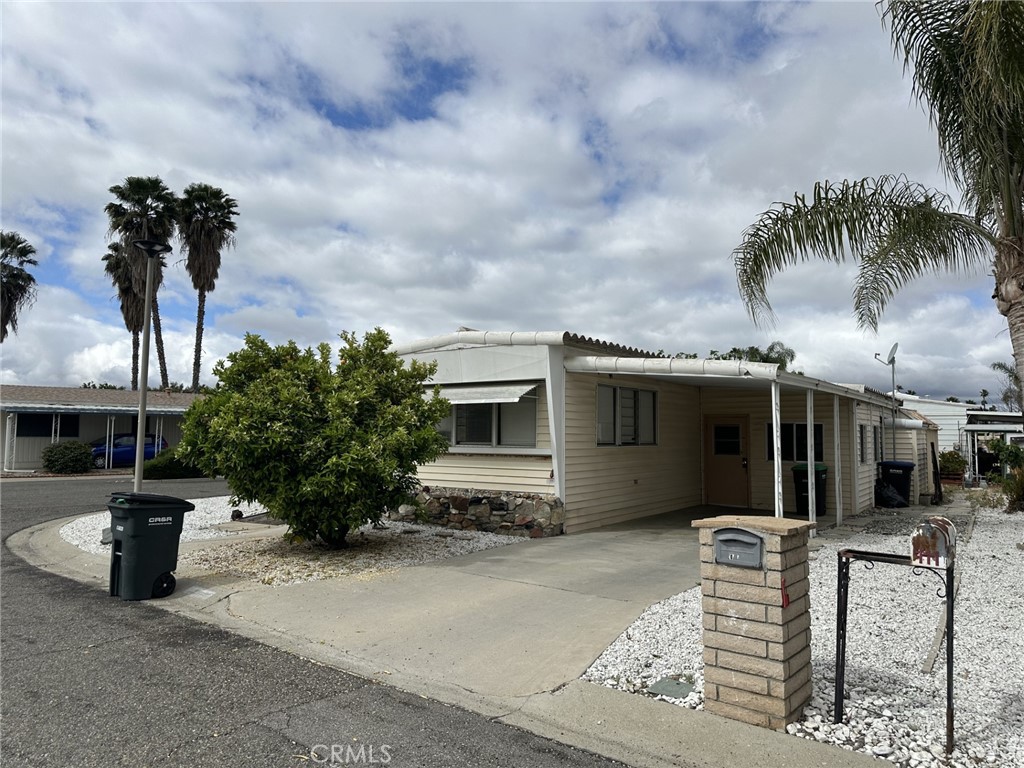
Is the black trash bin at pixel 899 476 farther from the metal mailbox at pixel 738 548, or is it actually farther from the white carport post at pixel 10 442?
the white carport post at pixel 10 442

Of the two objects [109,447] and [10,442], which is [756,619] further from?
[10,442]

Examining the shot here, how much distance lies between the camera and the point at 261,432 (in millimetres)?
7902

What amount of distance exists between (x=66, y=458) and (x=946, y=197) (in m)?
26.7

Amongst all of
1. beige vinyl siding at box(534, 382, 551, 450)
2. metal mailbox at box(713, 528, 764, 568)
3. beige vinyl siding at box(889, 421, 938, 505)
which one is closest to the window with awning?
beige vinyl siding at box(534, 382, 551, 450)

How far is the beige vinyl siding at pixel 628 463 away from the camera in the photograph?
10.5 metres

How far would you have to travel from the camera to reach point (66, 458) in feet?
78.9

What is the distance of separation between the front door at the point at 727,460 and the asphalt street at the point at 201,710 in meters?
10.7

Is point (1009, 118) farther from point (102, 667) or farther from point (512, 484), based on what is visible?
point (102, 667)

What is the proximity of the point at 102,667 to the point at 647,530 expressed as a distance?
25.4 ft

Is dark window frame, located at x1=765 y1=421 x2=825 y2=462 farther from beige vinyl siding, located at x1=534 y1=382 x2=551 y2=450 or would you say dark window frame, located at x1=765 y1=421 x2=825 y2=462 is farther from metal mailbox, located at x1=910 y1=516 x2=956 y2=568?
metal mailbox, located at x1=910 y1=516 x2=956 y2=568

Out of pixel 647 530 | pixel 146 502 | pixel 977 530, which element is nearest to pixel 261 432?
pixel 146 502

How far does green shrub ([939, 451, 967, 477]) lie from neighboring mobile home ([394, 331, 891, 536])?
12067mm

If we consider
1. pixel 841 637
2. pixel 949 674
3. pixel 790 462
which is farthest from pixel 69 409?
pixel 949 674

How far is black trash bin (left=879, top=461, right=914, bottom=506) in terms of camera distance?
1495 cm
